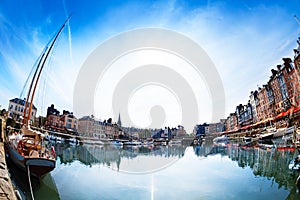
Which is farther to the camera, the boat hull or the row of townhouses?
the row of townhouses

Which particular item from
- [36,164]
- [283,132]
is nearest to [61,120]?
[36,164]

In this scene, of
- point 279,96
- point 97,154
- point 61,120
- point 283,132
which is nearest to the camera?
point 97,154

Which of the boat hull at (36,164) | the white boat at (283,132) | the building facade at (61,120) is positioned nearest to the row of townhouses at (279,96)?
the white boat at (283,132)

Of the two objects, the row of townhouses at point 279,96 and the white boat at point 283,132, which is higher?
the row of townhouses at point 279,96

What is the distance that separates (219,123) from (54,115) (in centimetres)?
16201

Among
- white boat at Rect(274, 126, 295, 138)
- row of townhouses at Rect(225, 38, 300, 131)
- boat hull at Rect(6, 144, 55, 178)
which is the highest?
row of townhouses at Rect(225, 38, 300, 131)

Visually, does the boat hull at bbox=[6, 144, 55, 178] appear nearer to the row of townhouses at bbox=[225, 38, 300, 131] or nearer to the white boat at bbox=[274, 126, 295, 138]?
the row of townhouses at bbox=[225, 38, 300, 131]

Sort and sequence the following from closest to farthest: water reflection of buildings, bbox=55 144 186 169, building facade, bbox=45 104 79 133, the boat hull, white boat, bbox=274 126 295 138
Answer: the boat hull, water reflection of buildings, bbox=55 144 186 169, white boat, bbox=274 126 295 138, building facade, bbox=45 104 79 133

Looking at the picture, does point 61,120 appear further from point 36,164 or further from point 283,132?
point 283,132

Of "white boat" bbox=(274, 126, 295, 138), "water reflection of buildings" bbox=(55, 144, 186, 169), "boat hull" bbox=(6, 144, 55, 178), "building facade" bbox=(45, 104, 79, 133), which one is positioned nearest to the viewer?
"boat hull" bbox=(6, 144, 55, 178)

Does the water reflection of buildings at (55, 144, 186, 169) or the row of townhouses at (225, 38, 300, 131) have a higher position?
the row of townhouses at (225, 38, 300, 131)

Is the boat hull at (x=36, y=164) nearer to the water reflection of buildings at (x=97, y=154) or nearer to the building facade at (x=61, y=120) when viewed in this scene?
the water reflection of buildings at (x=97, y=154)

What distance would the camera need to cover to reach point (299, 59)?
4891cm

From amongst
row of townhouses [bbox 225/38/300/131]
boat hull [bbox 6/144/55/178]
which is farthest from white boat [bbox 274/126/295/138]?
boat hull [bbox 6/144/55/178]
